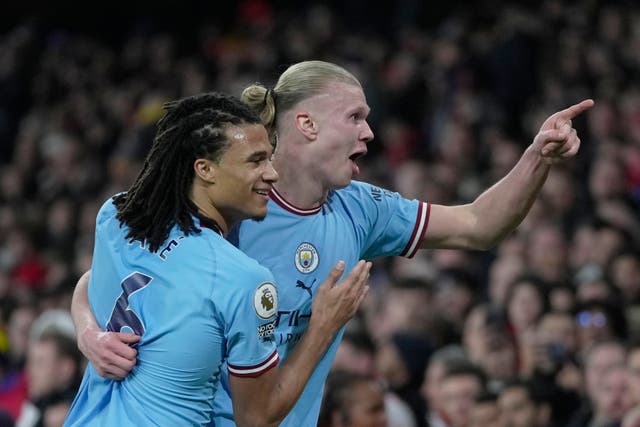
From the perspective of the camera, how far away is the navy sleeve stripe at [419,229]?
13.8ft

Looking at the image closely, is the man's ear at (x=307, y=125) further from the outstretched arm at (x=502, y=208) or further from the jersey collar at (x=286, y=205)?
the outstretched arm at (x=502, y=208)

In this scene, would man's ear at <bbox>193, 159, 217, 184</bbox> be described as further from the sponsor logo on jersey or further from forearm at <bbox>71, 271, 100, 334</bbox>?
forearm at <bbox>71, 271, 100, 334</bbox>

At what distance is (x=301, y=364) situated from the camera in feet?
11.7

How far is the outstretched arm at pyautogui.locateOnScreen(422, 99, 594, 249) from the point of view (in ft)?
13.2

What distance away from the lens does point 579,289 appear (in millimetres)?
7625

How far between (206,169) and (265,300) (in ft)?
1.34

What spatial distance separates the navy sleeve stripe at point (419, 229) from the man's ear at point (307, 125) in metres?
0.49

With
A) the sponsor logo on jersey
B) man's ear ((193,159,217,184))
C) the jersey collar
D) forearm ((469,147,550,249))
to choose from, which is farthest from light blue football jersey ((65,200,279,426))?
forearm ((469,147,550,249))

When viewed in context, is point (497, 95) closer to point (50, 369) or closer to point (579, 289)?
point (579, 289)

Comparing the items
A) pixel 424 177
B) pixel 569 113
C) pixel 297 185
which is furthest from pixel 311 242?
pixel 424 177

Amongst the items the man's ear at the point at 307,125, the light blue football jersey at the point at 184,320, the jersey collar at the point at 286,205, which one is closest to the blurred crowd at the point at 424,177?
the man's ear at the point at 307,125

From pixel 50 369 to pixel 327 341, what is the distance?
3216mm

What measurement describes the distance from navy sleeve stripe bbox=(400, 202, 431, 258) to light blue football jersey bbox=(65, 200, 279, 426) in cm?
95

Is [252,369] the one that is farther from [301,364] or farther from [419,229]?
[419,229]
